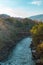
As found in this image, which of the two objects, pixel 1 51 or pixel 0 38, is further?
pixel 0 38

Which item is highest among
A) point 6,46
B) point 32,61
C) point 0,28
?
point 0,28

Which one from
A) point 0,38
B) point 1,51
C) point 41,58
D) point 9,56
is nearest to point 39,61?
point 41,58

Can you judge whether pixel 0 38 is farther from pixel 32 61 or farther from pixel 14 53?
pixel 32 61

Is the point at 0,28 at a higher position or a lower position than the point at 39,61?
higher

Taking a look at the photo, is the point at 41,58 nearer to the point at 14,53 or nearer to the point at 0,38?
the point at 14,53

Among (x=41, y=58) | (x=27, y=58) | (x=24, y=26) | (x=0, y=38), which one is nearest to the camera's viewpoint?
(x=41, y=58)

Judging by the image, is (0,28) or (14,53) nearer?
(14,53)

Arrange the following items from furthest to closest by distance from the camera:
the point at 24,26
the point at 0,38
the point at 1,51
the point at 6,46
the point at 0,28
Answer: the point at 24,26 < the point at 0,28 < the point at 0,38 < the point at 6,46 < the point at 1,51

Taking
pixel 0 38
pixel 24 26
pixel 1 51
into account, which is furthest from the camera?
pixel 24 26

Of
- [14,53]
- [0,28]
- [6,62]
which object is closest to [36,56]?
[6,62]
